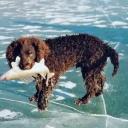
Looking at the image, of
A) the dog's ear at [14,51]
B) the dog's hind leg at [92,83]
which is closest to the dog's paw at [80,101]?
the dog's hind leg at [92,83]

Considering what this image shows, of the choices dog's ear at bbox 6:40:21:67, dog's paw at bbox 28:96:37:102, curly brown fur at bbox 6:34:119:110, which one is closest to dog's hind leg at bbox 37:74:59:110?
curly brown fur at bbox 6:34:119:110

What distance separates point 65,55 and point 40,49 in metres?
0.16

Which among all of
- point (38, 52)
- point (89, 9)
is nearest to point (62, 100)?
point (38, 52)

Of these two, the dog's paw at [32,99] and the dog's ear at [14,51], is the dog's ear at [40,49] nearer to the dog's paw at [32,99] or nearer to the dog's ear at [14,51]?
the dog's ear at [14,51]

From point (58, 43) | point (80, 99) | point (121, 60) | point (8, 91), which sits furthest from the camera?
point (121, 60)

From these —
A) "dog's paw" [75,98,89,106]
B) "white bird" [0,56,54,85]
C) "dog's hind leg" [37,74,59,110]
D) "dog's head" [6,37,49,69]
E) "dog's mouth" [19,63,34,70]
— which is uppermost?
"dog's head" [6,37,49,69]

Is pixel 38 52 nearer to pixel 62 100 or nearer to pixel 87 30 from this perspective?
pixel 62 100

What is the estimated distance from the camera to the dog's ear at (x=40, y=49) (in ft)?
7.61

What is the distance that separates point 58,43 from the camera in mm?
2465

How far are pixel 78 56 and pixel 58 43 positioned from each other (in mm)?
130

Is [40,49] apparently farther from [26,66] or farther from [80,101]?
[80,101]

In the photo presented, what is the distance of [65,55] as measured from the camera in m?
2.43

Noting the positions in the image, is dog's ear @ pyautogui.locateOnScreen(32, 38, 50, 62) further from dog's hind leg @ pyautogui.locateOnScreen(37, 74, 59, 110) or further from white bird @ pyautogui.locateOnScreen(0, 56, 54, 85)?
dog's hind leg @ pyautogui.locateOnScreen(37, 74, 59, 110)

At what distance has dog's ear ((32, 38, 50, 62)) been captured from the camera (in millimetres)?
2318
